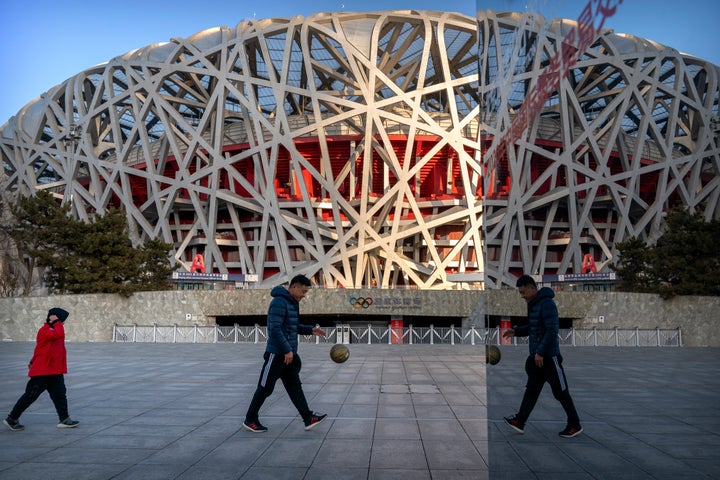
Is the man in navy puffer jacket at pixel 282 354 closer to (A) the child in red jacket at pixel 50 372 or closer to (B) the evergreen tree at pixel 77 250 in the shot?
(A) the child in red jacket at pixel 50 372

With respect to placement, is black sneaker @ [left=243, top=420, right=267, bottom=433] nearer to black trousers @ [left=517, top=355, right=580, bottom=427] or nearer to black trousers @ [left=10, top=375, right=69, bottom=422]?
black trousers @ [left=10, top=375, right=69, bottom=422]

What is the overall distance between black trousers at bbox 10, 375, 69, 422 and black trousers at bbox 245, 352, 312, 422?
2249 mm

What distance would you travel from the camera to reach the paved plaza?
1213mm

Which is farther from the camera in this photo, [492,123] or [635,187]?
[492,123]

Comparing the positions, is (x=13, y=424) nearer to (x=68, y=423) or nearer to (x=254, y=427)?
(x=68, y=423)

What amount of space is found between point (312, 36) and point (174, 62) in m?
9.75

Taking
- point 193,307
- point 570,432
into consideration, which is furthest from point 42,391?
point 193,307

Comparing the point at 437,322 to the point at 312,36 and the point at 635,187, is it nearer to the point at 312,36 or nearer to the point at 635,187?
the point at 312,36

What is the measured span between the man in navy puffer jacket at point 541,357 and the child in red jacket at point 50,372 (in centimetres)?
660

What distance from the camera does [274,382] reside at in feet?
22.2

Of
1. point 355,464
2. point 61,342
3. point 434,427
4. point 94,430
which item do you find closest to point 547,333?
point 355,464

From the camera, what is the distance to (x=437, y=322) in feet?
118

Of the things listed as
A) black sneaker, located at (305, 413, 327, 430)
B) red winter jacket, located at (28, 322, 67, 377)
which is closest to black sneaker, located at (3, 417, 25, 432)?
red winter jacket, located at (28, 322, 67, 377)

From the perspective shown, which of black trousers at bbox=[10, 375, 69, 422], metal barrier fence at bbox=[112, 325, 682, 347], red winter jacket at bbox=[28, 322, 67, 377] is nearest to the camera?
black trousers at bbox=[10, 375, 69, 422]
